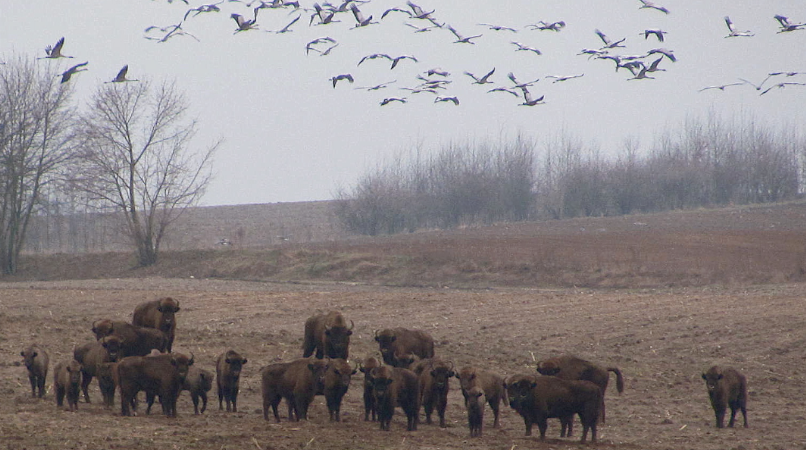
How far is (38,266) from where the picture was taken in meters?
53.8

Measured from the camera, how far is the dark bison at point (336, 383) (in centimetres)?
1256

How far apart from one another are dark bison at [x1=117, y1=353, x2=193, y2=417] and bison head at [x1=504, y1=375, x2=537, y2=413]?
4425mm

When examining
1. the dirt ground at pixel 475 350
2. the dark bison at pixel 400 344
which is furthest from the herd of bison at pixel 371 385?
the dark bison at pixel 400 344

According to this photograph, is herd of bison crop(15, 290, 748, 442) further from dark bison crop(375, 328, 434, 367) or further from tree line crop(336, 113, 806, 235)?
tree line crop(336, 113, 806, 235)

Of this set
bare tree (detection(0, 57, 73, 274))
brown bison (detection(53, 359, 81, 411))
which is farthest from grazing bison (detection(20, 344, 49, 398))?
bare tree (detection(0, 57, 73, 274))

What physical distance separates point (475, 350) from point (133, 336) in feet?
23.5

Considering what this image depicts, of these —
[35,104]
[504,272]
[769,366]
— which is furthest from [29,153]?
[769,366]

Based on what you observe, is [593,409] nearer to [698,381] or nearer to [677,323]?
[698,381]

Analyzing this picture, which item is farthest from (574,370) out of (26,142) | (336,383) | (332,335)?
(26,142)

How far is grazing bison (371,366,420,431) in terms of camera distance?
12156 mm

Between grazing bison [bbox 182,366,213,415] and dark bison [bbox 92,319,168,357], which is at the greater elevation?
dark bison [bbox 92,319,168,357]

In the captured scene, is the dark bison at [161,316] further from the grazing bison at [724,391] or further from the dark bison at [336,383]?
the grazing bison at [724,391]

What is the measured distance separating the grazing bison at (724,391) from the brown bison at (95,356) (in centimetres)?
855

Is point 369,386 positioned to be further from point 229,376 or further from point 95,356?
point 95,356
